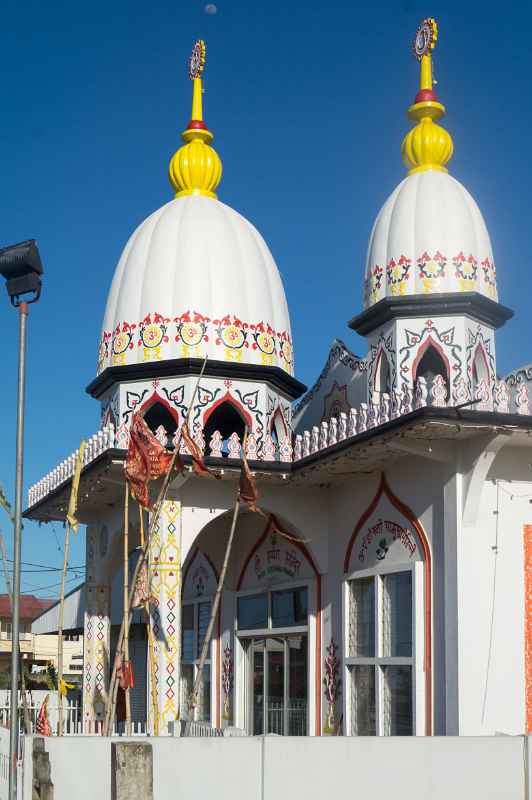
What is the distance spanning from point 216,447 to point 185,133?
6.42m

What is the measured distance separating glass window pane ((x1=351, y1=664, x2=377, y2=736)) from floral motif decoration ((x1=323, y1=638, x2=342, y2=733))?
0.49 m

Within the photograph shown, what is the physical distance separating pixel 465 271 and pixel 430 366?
1.52m

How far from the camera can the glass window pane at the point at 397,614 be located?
1488 cm

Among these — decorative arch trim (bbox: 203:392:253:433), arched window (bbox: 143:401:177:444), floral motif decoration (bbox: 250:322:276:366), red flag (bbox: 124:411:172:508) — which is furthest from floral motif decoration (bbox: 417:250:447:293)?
red flag (bbox: 124:411:172:508)

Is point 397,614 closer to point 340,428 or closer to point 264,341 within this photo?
point 340,428

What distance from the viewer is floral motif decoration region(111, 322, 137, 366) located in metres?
17.7

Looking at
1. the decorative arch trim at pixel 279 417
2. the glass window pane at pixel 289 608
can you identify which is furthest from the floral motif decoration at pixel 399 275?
the glass window pane at pixel 289 608

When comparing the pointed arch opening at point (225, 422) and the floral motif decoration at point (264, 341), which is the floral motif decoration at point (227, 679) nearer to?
the pointed arch opening at point (225, 422)

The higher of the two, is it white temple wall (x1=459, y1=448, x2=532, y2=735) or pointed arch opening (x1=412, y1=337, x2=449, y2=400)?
pointed arch opening (x1=412, y1=337, x2=449, y2=400)

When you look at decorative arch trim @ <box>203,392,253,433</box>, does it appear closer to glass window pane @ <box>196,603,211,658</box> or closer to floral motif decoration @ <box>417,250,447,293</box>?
floral motif decoration @ <box>417,250,447,293</box>

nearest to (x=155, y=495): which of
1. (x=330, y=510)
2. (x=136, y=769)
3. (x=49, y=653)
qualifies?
(x=330, y=510)

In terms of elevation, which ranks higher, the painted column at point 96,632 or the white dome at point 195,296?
the white dome at point 195,296

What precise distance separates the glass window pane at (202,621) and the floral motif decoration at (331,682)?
4.34m

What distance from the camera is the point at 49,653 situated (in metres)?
41.0
